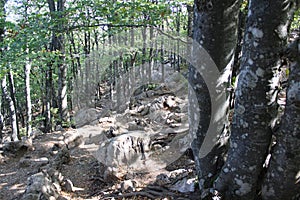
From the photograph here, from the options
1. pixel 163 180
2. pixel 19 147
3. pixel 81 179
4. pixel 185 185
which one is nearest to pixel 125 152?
pixel 81 179

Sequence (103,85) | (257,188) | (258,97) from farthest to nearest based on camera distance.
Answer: (103,85) < (257,188) < (258,97)

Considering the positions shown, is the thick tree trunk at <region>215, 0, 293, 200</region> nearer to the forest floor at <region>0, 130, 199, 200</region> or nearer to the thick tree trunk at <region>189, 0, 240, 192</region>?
the thick tree trunk at <region>189, 0, 240, 192</region>

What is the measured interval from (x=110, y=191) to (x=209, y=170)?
2.31 meters

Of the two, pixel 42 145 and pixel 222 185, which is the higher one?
pixel 222 185

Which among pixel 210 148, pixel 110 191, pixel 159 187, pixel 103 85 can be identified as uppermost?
pixel 210 148

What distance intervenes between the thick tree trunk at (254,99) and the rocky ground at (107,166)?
1.02m

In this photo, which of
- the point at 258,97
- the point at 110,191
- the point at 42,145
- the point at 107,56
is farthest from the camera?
the point at 107,56

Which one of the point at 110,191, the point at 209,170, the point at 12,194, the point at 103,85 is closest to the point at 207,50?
the point at 209,170

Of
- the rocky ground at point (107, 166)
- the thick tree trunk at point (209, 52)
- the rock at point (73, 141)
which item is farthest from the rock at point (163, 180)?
the rock at point (73, 141)

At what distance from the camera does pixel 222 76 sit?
329 cm

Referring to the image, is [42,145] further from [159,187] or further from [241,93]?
[241,93]

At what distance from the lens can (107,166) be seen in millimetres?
5938

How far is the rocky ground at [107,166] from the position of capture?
15.1 ft

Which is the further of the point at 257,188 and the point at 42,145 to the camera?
the point at 42,145
